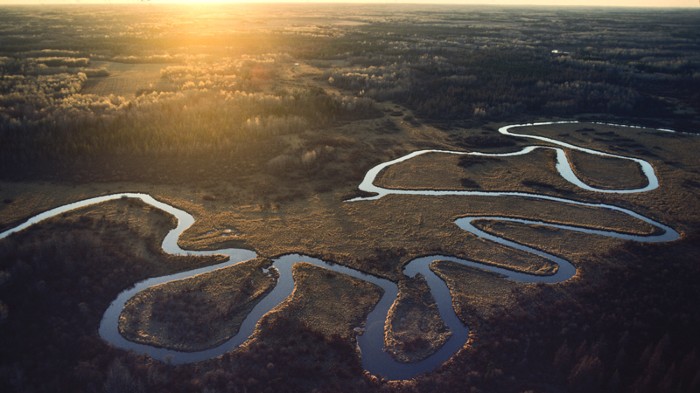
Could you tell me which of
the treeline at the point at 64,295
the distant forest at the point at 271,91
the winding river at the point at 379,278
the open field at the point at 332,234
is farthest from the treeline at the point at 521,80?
the treeline at the point at 64,295

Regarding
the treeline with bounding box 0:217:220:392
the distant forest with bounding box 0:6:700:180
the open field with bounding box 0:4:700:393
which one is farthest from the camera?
the distant forest with bounding box 0:6:700:180

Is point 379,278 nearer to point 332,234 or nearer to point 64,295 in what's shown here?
point 332,234

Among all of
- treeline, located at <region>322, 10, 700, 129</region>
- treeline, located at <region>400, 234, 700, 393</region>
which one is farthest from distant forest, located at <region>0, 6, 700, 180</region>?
treeline, located at <region>400, 234, 700, 393</region>

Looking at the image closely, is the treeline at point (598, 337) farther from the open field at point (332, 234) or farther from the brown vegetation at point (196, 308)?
the brown vegetation at point (196, 308)

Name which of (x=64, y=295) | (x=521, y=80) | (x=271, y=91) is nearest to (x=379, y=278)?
(x=64, y=295)

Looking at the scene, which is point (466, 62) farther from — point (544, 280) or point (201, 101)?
point (544, 280)

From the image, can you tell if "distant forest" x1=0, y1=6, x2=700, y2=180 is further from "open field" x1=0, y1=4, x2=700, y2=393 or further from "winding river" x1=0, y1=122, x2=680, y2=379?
"winding river" x1=0, y1=122, x2=680, y2=379
